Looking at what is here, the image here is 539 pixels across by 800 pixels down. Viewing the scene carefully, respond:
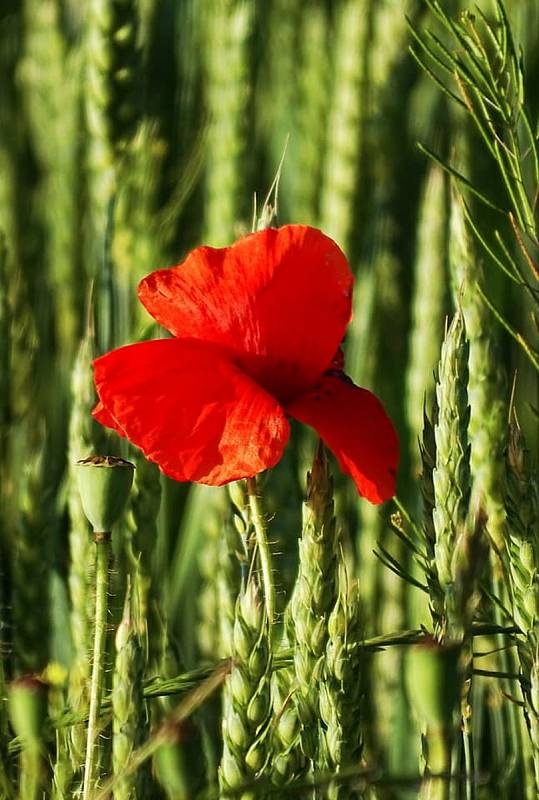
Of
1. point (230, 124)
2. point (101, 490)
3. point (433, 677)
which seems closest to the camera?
point (433, 677)

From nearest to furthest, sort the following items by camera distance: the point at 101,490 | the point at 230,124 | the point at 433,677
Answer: the point at 433,677
the point at 101,490
the point at 230,124

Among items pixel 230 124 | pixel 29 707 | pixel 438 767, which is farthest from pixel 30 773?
pixel 230 124

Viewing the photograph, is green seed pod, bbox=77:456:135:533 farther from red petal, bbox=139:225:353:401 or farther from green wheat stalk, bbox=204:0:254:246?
green wheat stalk, bbox=204:0:254:246

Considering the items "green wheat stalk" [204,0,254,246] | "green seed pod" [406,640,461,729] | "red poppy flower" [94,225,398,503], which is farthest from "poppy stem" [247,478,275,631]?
"green wheat stalk" [204,0,254,246]

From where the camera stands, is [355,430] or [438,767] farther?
[355,430]

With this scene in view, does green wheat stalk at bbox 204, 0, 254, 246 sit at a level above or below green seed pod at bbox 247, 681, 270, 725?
above

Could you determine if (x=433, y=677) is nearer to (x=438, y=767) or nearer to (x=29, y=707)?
(x=438, y=767)
